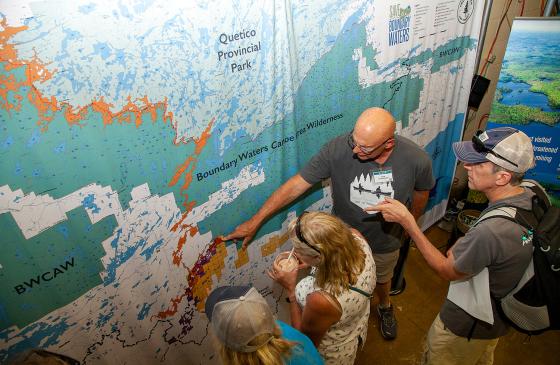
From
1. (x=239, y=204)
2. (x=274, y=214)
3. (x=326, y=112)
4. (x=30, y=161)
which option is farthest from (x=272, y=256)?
(x=30, y=161)

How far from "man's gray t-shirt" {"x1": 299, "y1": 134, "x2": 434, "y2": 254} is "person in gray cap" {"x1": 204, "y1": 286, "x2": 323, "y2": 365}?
3.73 ft

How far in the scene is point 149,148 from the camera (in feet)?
4.84

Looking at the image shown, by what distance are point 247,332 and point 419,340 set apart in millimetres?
2219

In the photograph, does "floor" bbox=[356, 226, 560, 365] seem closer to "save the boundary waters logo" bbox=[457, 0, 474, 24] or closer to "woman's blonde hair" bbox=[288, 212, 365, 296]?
"woman's blonde hair" bbox=[288, 212, 365, 296]

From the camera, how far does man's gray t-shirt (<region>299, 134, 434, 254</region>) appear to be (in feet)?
6.68

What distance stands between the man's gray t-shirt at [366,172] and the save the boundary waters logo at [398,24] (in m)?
0.83

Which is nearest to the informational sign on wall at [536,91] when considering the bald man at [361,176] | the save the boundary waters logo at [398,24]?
the save the boundary waters logo at [398,24]

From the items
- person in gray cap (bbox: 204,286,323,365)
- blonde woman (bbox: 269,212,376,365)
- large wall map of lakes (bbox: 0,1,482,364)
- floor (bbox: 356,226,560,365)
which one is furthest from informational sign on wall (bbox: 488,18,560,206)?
person in gray cap (bbox: 204,286,323,365)

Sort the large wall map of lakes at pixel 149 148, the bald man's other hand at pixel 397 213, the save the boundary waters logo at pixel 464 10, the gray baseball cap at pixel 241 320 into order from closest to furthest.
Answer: the gray baseball cap at pixel 241 320, the large wall map of lakes at pixel 149 148, the bald man's other hand at pixel 397 213, the save the boundary waters logo at pixel 464 10

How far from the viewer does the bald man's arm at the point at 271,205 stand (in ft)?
6.62

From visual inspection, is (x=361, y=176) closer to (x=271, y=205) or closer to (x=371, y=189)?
(x=371, y=189)

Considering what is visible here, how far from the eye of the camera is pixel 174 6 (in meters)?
1.36

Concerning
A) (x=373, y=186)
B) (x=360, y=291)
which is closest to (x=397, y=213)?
(x=373, y=186)

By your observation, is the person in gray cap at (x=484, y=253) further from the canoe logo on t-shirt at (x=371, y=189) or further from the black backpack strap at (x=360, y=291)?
the black backpack strap at (x=360, y=291)
